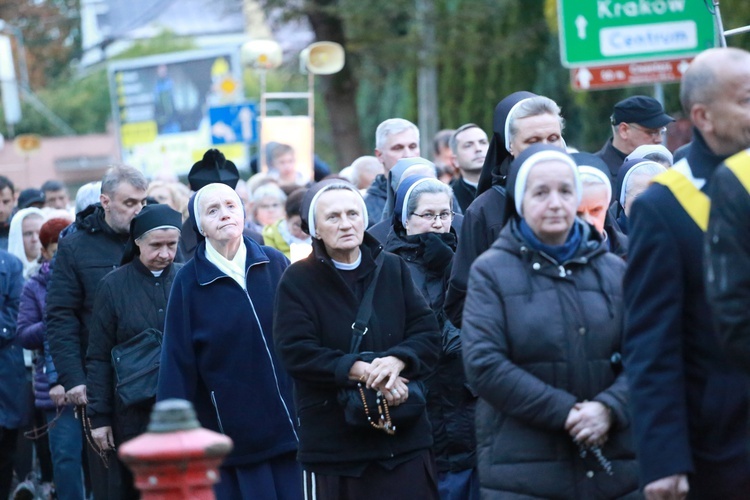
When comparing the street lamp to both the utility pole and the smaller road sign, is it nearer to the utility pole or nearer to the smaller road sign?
the utility pole

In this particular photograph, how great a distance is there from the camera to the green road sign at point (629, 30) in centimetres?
1345

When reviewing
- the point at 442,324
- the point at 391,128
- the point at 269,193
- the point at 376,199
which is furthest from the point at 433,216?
the point at 269,193

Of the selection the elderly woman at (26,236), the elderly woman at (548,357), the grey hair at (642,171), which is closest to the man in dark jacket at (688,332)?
the elderly woman at (548,357)

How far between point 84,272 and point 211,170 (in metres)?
1.05

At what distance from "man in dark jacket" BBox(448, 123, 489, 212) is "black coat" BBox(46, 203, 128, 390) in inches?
95.8

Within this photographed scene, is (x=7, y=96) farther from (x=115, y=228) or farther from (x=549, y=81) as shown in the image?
(x=115, y=228)

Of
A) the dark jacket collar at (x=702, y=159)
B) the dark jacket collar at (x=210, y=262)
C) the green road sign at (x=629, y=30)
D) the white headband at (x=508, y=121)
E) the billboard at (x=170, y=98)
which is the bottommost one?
the dark jacket collar at (x=210, y=262)

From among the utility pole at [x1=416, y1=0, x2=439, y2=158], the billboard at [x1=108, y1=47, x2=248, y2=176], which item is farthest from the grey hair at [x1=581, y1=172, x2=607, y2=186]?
the billboard at [x1=108, y1=47, x2=248, y2=176]

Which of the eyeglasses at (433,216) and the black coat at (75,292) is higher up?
the eyeglasses at (433,216)

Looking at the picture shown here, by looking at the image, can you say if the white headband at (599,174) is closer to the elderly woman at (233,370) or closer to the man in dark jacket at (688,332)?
the elderly woman at (233,370)

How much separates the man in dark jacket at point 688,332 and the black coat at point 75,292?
194 inches

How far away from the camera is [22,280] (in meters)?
10.4

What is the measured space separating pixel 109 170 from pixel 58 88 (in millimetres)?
55484

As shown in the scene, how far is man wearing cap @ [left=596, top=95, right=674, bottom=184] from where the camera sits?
378 inches
